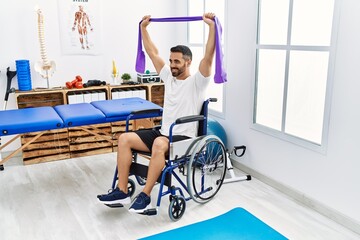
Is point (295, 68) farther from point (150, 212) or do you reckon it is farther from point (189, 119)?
point (150, 212)

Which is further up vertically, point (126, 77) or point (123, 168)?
point (126, 77)

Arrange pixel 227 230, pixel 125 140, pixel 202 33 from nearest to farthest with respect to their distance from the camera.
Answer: pixel 227 230 < pixel 125 140 < pixel 202 33

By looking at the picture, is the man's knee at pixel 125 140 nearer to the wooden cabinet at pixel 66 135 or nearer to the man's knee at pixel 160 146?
the man's knee at pixel 160 146

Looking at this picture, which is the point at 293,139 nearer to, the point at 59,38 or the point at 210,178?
the point at 210,178

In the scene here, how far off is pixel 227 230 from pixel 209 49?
127cm

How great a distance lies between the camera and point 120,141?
2.62m

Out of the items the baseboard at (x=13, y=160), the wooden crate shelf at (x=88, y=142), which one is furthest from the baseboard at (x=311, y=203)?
the baseboard at (x=13, y=160)

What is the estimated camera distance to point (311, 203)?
2674 mm

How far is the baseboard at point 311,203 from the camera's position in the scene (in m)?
2.38

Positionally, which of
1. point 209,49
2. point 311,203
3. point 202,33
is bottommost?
point 311,203

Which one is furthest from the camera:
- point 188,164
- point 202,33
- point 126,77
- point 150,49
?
point 126,77

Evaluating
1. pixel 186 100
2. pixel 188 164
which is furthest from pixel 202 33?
pixel 188 164

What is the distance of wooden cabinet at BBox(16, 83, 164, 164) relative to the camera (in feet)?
11.9

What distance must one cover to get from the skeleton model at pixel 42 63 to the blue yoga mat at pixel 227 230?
235cm
